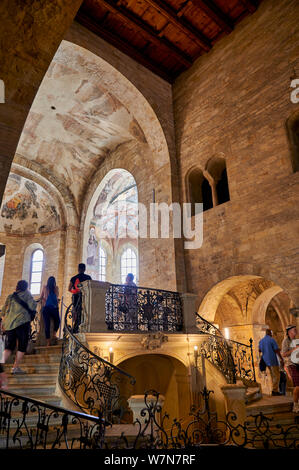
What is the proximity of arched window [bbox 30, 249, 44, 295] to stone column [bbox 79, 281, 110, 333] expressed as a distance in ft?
40.7

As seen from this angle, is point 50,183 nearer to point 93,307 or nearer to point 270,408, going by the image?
point 93,307

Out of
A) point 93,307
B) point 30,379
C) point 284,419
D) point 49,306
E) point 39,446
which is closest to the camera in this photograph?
point 39,446

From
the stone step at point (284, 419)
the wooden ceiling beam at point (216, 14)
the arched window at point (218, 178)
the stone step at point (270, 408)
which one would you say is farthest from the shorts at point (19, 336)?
the wooden ceiling beam at point (216, 14)

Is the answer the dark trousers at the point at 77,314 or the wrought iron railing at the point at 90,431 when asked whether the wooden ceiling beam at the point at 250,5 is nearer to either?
the dark trousers at the point at 77,314

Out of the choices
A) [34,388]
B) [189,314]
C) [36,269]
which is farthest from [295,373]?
[36,269]

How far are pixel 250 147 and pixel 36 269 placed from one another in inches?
550

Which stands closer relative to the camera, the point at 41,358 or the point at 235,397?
the point at 235,397

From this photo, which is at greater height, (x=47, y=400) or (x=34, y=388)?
(x=34, y=388)

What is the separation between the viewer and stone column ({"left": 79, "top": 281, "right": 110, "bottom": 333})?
6.79m

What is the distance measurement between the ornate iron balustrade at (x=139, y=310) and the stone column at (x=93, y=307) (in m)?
0.38

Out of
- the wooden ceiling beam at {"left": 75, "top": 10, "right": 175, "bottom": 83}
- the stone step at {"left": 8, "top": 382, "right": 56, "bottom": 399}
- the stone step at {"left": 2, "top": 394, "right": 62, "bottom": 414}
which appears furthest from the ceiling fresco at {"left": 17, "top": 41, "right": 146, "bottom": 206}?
the stone step at {"left": 2, "top": 394, "right": 62, "bottom": 414}

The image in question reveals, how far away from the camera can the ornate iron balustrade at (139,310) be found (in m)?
7.63

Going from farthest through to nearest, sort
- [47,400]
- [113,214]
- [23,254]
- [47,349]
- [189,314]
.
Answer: [113,214] → [23,254] → [189,314] → [47,349] → [47,400]

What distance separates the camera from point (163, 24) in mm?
11133
